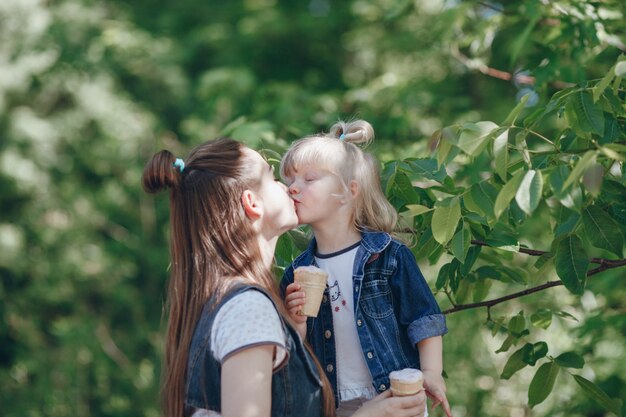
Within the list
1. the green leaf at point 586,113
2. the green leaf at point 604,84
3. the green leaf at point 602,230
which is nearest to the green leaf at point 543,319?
the green leaf at point 602,230

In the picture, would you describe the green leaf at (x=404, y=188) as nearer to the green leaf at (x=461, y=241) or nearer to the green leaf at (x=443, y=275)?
the green leaf at (x=443, y=275)

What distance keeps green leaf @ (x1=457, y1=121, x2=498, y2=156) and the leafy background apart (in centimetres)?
123

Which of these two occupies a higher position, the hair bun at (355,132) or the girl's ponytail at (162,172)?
the girl's ponytail at (162,172)

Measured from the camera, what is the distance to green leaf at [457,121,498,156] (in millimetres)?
1899

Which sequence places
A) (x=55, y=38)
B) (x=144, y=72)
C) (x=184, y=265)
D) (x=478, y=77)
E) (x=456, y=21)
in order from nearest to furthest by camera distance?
(x=184, y=265), (x=456, y=21), (x=478, y=77), (x=55, y=38), (x=144, y=72)

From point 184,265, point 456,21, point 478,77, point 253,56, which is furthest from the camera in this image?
point 253,56

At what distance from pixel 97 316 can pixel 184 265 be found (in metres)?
8.74

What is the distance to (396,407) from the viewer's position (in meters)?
2.12

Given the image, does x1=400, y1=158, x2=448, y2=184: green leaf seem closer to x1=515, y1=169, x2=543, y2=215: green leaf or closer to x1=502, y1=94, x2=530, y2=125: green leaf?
x1=502, y1=94, x2=530, y2=125: green leaf

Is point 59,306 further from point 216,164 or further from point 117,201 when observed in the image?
point 216,164

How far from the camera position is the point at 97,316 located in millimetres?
10508

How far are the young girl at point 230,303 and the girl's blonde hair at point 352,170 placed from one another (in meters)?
0.25

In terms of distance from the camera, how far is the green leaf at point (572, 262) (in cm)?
227

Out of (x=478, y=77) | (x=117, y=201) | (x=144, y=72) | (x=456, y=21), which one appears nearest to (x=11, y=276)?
(x=117, y=201)
